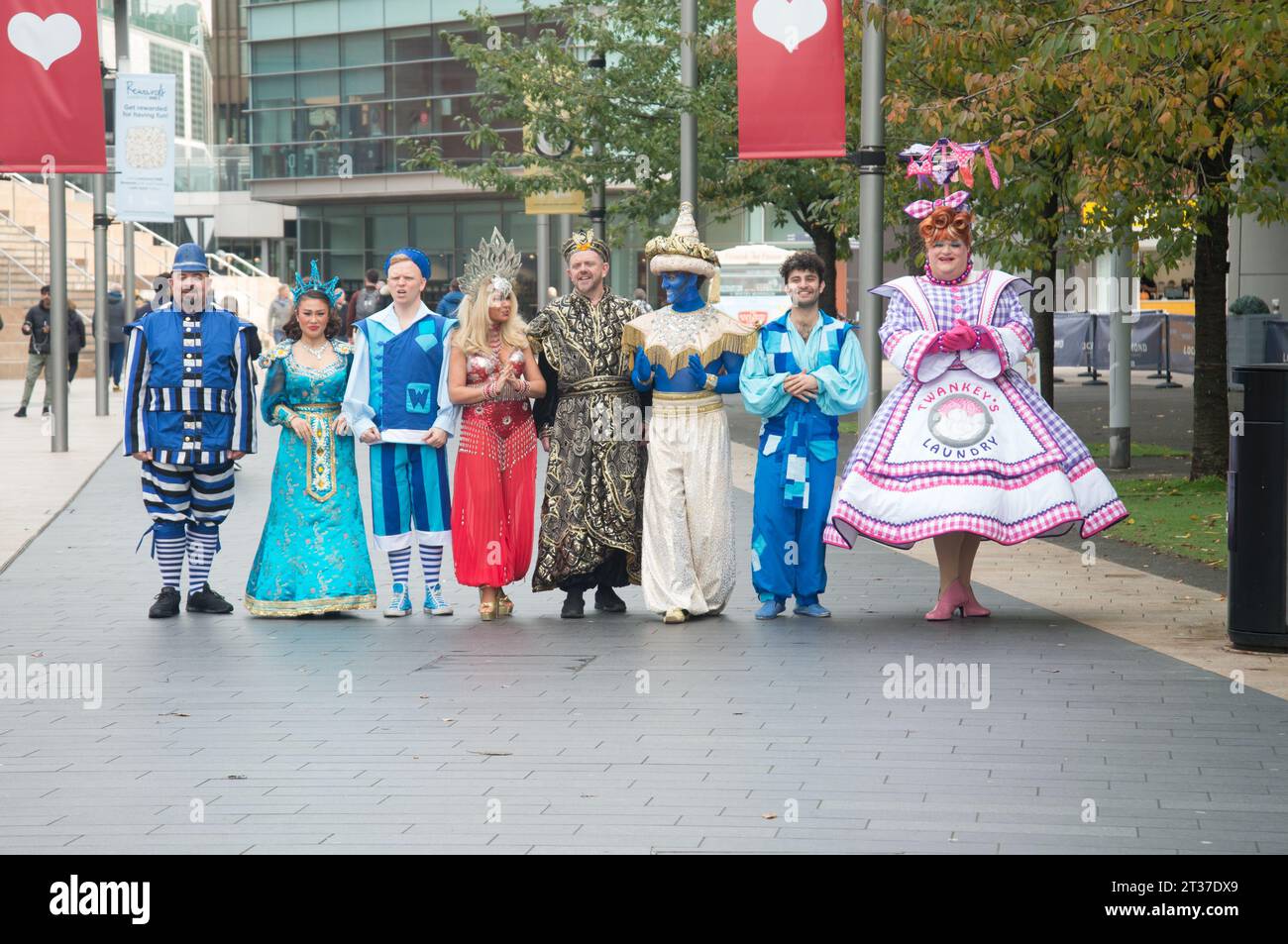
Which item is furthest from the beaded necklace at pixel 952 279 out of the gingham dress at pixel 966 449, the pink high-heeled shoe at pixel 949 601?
the pink high-heeled shoe at pixel 949 601

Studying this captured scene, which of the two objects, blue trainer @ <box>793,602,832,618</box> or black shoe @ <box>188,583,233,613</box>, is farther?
black shoe @ <box>188,583,233,613</box>

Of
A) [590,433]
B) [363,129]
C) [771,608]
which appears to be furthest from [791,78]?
[363,129]

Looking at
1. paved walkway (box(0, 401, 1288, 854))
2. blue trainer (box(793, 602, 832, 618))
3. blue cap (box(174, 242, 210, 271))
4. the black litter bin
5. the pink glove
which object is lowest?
paved walkway (box(0, 401, 1288, 854))

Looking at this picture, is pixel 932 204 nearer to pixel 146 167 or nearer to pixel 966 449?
pixel 966 449

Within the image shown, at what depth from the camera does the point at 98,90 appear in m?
17.7

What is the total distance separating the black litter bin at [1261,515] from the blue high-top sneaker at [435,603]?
13.0 ft

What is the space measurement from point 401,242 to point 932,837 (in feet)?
168

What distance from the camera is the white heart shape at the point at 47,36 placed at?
57.3 ft

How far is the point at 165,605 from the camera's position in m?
9.98

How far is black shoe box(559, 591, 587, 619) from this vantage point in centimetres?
987

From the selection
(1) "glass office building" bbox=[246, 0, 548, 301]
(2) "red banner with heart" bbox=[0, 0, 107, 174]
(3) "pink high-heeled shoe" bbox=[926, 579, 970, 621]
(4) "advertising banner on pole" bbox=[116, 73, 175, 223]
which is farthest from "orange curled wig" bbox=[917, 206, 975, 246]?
(1) "glass office building" bbox=[246, 0, 548, 301]

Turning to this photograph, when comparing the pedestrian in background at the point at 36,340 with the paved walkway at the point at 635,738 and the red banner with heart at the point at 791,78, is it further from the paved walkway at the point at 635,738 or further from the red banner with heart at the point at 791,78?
the paved walkway at the point at 635,738

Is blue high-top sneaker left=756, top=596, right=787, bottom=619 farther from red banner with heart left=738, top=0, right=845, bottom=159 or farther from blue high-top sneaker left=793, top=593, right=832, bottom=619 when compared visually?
red banner with heart left=738, top=0, right=845, bottom=159

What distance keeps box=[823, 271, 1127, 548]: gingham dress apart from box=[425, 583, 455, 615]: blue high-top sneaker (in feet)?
6.83
